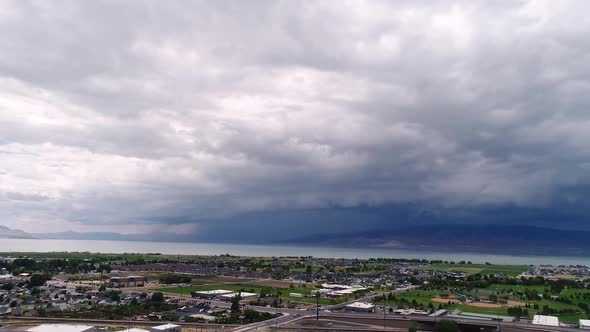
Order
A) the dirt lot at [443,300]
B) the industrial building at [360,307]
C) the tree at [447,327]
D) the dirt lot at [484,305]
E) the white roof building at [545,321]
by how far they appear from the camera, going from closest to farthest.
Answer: the tree at [447,327], the white roof building at [545,321], the industrial building at [360,307], the dirt lot at [484,305], the dirt lot at [443,300]

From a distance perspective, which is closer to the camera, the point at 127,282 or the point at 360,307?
the point at 360,307

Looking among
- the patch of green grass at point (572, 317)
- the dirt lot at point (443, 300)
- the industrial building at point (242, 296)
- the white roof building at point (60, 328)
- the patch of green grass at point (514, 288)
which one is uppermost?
the patch of green grass at point (514, 288)

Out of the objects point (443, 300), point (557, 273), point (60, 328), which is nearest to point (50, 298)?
point (60, 328)

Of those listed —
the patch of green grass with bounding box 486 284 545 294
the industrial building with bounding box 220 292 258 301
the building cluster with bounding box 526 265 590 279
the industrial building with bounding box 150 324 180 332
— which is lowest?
the industrial building with bounding box 150 324 180 332

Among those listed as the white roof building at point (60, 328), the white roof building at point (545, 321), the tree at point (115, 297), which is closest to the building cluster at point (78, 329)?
the white roof building at point (60, 328)

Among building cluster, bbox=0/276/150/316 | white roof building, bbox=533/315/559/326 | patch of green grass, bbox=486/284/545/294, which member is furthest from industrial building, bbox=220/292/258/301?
patch of green grass, bbox=486/284/545/294

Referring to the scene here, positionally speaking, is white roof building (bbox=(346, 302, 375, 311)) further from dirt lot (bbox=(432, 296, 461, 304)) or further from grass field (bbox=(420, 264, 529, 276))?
grass field (bbox=(420, 264, 529, 276))

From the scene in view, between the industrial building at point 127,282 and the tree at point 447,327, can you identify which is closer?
the tree at point 447,327

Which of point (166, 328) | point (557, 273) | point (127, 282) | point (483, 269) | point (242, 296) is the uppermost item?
point (483, 269)

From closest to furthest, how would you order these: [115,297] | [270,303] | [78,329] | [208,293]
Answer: [78,329], [270,303], [115,297], [208,293]

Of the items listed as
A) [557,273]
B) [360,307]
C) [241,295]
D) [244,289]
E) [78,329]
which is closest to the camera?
Answer: [78,329]

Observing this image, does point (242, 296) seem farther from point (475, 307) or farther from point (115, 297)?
point (475, 307)

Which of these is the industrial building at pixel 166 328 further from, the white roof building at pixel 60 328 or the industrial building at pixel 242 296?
the industrial building at pixel 242 296

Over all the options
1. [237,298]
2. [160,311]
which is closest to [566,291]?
[237,298]
